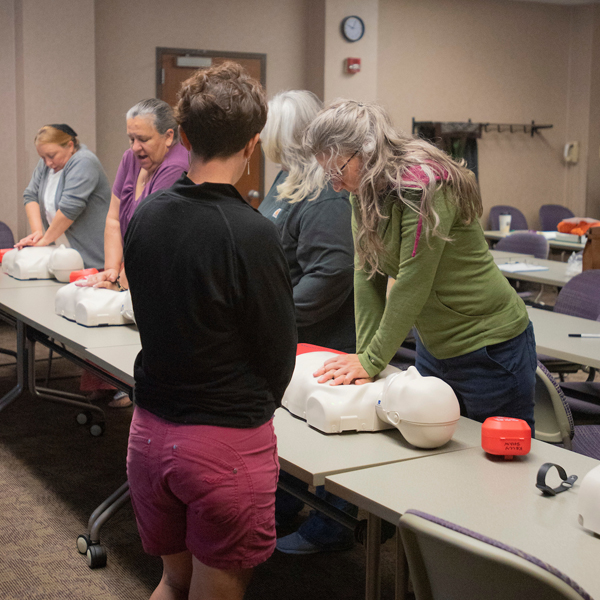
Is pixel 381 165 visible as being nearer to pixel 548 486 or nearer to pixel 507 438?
pixel 507 438

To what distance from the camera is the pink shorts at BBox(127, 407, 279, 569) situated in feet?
3.91

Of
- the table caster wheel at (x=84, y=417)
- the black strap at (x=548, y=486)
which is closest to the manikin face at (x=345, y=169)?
the black strap at (x=548, y=486)

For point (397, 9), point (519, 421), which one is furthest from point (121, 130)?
point (519, 421)

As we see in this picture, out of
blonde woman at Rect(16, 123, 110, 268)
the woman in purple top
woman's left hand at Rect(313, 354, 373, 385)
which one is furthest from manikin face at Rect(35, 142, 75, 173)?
woman's left hand at Rect(313, 354, 373, 385)

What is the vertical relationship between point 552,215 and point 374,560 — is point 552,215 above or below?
above

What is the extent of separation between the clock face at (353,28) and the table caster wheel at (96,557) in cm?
576

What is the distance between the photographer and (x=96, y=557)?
2.36 metres

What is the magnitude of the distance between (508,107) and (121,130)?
450 centimetres

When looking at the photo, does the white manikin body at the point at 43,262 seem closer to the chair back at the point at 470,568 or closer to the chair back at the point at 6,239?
the chair back at the point at 6,239

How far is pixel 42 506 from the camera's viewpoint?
2.82m

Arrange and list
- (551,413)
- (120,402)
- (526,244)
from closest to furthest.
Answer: (551,413) < (120,402) < (526,244)

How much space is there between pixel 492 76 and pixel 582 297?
5749mm

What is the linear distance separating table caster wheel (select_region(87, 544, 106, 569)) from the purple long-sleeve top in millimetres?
1152

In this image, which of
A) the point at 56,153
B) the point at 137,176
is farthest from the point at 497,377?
the point at 56,153
